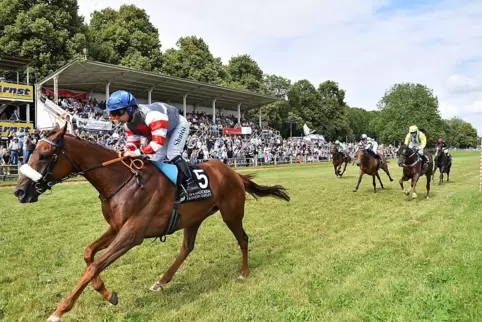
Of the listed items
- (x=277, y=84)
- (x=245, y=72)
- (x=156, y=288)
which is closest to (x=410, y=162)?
(x=156, y=288)

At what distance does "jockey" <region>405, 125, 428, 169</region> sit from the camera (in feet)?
42.0

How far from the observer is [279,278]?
5.07m

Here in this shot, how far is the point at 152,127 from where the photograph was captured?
434 centimetres

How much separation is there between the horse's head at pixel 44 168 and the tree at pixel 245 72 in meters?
50.8

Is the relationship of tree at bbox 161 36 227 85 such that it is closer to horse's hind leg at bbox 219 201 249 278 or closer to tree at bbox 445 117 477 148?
horse's hind leg at bbox 219 201 249 278

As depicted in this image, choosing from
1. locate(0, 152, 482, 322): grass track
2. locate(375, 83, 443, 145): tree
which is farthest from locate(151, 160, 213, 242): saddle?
locate(375, 83, 443, 145): tree

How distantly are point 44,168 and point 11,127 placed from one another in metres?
23.2

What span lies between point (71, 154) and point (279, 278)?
3060 mm

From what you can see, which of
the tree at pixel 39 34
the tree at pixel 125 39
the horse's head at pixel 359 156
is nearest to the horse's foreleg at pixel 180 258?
the horse's head at pixel 359 156

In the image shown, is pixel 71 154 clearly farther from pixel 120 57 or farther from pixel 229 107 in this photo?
pixel 229 107

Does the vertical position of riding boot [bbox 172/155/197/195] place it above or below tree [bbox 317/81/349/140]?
below

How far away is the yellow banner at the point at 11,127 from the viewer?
75.3 ft

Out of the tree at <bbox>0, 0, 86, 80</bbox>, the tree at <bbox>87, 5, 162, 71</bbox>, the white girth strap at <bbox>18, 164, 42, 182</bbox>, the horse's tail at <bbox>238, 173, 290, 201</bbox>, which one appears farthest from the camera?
the tree at <bbox>87, 5, 162, 71</bbox>

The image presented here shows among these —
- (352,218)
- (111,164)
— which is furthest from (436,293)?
(352,218)
